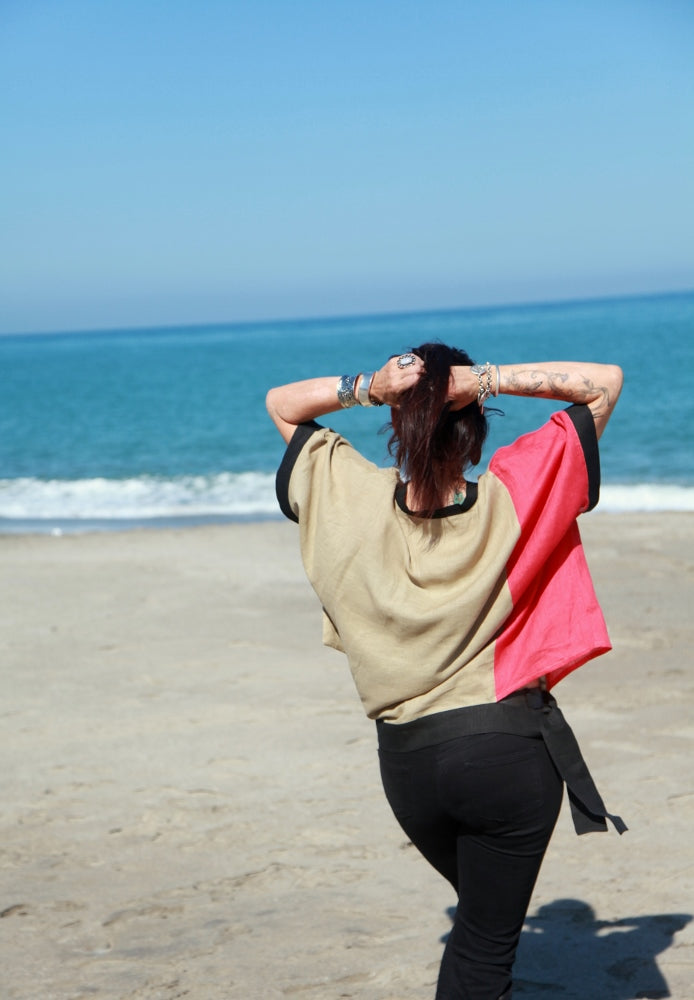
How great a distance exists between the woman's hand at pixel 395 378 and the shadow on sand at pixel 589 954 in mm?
1961

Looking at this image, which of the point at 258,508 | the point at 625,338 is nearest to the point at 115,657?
the point at 258,508

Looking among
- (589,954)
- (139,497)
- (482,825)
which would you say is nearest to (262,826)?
(589,954)

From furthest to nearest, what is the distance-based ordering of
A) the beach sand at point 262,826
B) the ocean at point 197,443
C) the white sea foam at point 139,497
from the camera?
1. the ocean at point 197,443
2. the white sea foam at point 139,497
3. the beach sand at point 262,826

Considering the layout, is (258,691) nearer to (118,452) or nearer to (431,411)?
(431,411)

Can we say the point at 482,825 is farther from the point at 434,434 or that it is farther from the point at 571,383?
the point at 571,383

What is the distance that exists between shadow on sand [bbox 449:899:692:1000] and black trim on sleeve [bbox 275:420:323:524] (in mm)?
1773

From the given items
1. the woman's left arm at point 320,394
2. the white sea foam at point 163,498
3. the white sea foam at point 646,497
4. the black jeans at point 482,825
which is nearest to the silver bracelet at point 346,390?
the woman's left arm at point 320,394

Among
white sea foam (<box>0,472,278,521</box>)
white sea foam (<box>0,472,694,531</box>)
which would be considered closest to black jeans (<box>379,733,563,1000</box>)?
white sea foam (<box>0,472,694,531</box>)

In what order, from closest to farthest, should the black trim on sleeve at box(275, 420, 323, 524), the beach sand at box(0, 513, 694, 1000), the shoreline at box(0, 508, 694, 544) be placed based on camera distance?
the black trim on sleeve at box(275, 420, 323, 524) < the beach sand at box(0, 513, 694, 1000) < the shoreline at box(0, 508, 694, 544)

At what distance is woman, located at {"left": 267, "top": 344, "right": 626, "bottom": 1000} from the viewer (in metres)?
2.00

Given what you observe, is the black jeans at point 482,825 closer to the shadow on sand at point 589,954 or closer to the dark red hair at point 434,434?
the dark red hair at point 434,434

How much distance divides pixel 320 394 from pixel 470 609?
1.82 feet

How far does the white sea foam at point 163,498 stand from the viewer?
1454cm

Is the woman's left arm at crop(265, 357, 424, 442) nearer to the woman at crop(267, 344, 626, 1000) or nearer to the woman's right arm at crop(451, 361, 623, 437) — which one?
the woman at crop(267, 344, 626, 1000)
